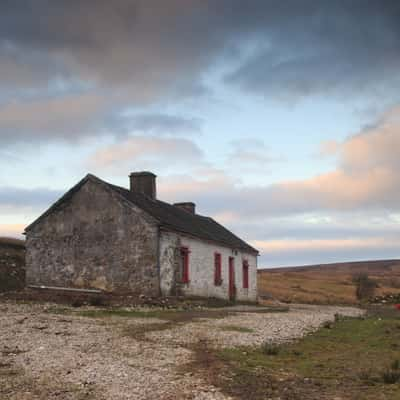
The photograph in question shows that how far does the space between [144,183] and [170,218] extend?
13.1ft

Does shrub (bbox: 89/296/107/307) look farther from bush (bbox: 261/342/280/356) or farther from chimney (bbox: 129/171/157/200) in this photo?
bush (bbox: 261/342/280/356)

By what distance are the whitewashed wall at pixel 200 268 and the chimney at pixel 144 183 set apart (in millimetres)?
4471

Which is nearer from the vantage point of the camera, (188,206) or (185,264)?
(185,264)

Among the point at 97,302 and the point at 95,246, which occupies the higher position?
the point at 95,246

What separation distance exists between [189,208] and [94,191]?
12.4 m

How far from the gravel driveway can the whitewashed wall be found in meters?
8.34

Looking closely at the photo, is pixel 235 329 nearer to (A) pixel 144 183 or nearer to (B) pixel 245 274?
(A) pixel 144 183

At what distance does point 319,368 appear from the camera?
9930mm

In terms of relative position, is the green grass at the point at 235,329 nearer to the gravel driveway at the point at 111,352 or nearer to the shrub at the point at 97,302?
the gravel driveway at the point at 111,352

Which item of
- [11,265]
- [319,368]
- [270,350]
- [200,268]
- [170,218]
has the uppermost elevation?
[170,218]

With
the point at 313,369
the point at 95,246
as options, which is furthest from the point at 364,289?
the point at 313,369

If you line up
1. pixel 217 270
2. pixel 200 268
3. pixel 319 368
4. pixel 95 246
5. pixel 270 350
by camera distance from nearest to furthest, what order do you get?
pixel 319 368
pixel 270 350
pixel 95 246
pixel 200 268
pixel 217 270

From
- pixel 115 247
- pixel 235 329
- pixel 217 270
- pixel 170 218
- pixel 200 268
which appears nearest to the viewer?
pixel 235 329

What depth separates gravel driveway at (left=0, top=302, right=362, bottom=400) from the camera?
7.88 metres
